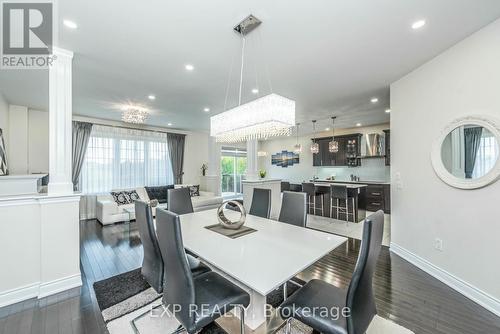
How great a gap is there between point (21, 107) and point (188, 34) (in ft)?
16.3

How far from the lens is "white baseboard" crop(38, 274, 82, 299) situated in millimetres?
2221

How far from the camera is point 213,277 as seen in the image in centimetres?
168

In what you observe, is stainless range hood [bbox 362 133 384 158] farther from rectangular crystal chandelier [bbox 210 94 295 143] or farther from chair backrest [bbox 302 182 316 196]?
rectangular crystal chandelier [bbox 210 94 295 143]

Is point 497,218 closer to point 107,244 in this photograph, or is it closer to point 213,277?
point 213,277

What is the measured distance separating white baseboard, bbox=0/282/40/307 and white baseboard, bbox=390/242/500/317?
4.55 metres

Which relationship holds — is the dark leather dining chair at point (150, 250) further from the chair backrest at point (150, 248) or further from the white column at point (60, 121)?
the white column at point (60, 121)

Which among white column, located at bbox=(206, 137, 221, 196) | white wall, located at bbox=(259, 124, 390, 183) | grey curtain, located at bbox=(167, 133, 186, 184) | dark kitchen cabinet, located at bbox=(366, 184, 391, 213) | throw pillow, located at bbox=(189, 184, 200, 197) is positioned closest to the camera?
dark kitchen cabinet, located at bbox=(366, 184, 391, 213)

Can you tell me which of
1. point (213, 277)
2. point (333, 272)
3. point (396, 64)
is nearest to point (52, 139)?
point (213, 277)

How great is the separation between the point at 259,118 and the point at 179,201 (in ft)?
6.57

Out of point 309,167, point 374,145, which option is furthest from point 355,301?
point 309,167

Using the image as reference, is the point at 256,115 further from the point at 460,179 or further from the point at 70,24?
the point at 460,179

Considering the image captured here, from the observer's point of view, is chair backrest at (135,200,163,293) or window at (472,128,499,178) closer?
chair backrest at (135,200,163,293)

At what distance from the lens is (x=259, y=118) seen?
1.91 metres

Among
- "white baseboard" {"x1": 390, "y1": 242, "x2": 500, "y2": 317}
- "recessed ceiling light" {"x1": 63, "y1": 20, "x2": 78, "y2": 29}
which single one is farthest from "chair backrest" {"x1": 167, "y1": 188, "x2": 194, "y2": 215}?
"white baseboard" {"x1": 390, "y1": 242, "x2": 500, "y2": 317}
